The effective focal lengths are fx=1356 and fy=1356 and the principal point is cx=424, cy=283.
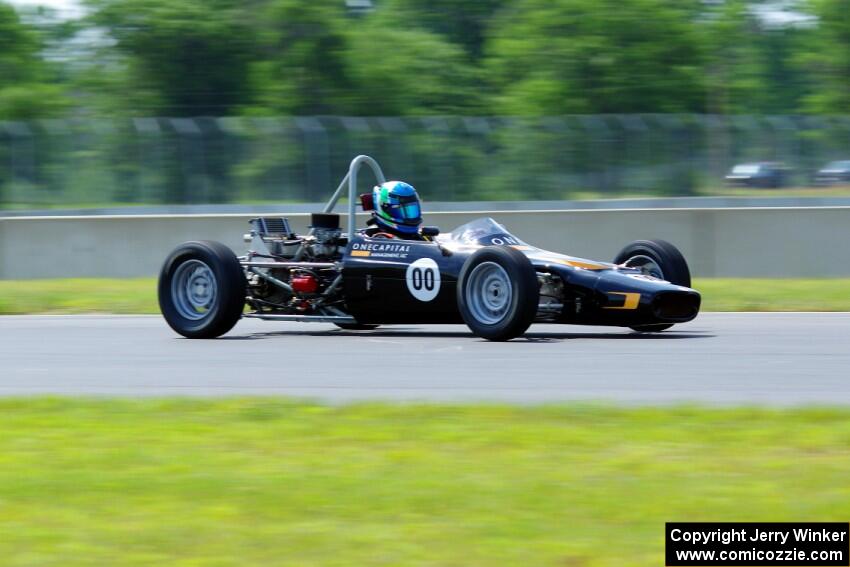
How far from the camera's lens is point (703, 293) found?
16203 millimetres

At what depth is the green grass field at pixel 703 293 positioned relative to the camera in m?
14.9

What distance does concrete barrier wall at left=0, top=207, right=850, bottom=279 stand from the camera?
18703 millimetres

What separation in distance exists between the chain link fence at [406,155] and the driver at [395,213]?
29.0 feet

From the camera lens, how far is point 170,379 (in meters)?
9.20

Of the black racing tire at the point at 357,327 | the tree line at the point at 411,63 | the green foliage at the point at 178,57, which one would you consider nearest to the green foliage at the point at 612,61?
the tree line at the point at 411,63

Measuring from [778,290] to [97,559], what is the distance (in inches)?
503

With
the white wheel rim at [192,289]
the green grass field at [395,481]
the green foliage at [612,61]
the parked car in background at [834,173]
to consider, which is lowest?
the green grass field at [395,481]

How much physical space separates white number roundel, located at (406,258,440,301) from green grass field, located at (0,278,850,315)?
439 centimetres

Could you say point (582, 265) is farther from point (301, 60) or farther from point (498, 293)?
point (301, 60)

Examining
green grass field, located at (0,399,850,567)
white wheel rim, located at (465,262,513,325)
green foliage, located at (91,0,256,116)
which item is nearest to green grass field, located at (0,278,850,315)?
white wheel rim, located at (465,262,513,325)

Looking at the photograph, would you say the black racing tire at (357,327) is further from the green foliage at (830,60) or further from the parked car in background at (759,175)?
the green foliage at (830,60)

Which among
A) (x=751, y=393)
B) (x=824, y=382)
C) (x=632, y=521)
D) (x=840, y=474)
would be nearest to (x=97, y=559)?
(x=632, y=521)

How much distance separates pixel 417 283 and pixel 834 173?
439 inches

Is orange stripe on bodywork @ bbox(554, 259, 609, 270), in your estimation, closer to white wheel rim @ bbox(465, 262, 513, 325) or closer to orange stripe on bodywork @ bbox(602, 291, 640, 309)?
orange stripe on bodywork @ bbox(602, 291, 640, 309)
